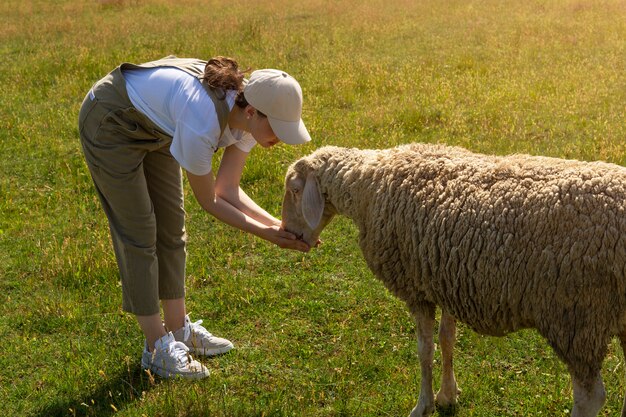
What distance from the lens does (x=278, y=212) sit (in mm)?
6418

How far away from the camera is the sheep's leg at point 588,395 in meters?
3.24

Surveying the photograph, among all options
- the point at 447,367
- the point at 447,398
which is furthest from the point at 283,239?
the point at 447,398

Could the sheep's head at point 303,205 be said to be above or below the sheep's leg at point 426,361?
above

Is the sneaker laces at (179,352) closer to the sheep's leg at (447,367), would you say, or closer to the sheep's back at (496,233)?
the sheep's back at (496,233)

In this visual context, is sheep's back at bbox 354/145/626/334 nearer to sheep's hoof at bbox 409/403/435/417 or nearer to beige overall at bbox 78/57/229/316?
sheep's hoof at bbox 409/403/435/417

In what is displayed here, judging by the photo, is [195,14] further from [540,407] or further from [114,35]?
[540,407]

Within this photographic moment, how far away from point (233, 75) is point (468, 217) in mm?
1319

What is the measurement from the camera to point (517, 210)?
133 inches

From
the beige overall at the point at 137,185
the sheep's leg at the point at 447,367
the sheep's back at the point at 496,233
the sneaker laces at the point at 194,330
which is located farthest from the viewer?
the sneaker laces at the point at 194,330

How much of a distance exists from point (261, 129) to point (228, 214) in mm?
530

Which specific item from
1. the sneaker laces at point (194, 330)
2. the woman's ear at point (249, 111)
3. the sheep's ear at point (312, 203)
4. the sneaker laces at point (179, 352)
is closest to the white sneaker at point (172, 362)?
the sneaker laces at point (179, 352)

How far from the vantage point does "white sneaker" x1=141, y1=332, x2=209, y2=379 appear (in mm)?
4227

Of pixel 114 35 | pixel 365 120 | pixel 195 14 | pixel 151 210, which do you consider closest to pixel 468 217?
pixel 151 210

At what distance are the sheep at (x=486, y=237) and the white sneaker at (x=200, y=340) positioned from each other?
882 mm
